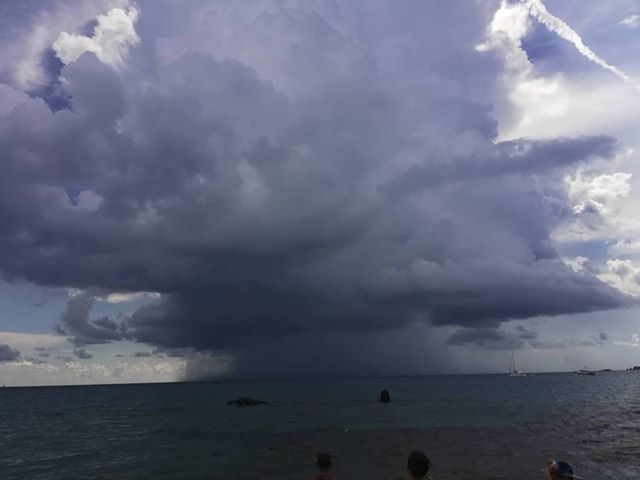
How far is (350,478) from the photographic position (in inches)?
1177

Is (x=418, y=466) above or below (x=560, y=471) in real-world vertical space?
above

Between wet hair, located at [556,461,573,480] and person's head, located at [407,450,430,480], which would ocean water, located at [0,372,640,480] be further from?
person's head, located at [407,450,430,480]

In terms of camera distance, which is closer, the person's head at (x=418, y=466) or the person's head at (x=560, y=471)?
the person's head at (x=418, y=466)

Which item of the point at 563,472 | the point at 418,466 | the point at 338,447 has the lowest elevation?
the point at 338,447

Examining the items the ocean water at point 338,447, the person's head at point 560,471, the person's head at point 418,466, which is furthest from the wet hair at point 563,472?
the ocean water at point 338,447

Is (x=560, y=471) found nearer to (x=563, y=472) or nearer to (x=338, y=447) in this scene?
(x=563, y=472)

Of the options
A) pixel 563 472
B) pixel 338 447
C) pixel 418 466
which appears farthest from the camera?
pixel 338 447

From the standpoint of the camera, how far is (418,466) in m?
8.09

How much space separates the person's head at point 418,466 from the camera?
805cm

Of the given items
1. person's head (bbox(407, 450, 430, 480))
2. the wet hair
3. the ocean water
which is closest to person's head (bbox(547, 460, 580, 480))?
the wet hair

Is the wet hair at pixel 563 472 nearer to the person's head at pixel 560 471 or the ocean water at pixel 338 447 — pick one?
the person's head at pixel 560 471

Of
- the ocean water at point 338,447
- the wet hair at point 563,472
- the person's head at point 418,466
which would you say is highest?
the person's head at point 418,466

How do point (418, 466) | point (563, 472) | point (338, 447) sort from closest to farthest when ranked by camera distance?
point (418, 466)
point (563, 472)
point (338, 447)

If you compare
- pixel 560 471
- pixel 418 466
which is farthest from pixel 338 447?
pixel 418 466
